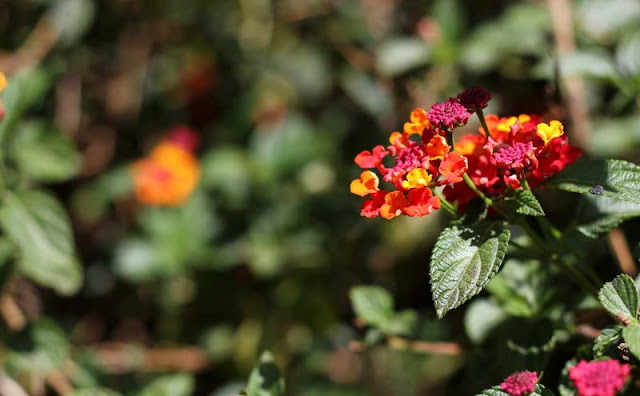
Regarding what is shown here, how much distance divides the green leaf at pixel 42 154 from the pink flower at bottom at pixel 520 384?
104cm

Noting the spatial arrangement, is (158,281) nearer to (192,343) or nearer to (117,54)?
(192,343)

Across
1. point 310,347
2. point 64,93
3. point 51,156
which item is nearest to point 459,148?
point 310,347

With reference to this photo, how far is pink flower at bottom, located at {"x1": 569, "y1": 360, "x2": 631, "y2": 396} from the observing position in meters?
0.67

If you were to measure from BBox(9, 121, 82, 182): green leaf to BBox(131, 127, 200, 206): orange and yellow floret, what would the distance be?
36cm

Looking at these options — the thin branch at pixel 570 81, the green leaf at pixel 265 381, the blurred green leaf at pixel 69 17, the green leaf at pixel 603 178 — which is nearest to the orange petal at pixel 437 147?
the green leaf at pixel 603 178

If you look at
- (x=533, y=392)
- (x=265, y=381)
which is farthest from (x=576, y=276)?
(x=265, y=381)

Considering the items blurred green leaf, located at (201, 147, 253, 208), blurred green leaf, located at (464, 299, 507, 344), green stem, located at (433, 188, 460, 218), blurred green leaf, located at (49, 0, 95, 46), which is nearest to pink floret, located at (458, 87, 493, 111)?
green stem, located at (433, 188, 460, 218)

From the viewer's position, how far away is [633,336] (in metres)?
0.73

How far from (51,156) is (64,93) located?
0.65m

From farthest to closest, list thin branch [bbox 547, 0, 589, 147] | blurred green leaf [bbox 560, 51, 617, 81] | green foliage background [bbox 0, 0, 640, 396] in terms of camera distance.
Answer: thin branch [bbox 547, 0, 589, 147], green foliage background [bbox 0, 0, 640, 396], blurred green leaf [bbox 560, 51, 617, 81]

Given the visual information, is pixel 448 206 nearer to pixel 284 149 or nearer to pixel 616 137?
pixel 616 137

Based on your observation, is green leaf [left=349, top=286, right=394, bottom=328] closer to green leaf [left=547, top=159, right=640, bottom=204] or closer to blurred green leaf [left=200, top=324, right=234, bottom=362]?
green leaf [left=547, top=159, right=640, bottom=204]

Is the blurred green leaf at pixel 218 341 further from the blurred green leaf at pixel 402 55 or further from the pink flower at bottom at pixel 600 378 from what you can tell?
the pink flower at bottom at pixel 600 378

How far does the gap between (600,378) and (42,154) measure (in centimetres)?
119
